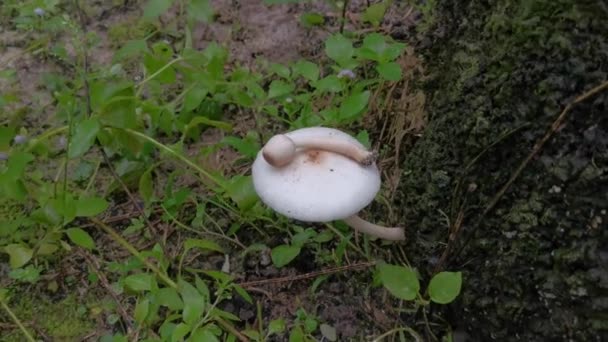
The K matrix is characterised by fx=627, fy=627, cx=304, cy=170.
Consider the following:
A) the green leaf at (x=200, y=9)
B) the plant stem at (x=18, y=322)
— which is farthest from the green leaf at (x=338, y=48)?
the plant stem at (x=18, y=322)

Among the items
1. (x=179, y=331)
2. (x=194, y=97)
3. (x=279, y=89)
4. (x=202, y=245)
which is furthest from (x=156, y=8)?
(x=179, y=331)

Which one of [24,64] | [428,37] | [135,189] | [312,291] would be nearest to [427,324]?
[312,291]

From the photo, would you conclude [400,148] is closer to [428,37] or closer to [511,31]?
[428,37]

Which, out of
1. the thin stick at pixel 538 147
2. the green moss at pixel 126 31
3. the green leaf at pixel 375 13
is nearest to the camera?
the thin stick at pixel 538 147

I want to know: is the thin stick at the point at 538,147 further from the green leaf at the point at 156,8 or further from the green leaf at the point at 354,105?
the green leaf at the point at 156,8

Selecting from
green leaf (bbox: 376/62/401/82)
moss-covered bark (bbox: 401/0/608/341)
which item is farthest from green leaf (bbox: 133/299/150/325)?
green leaf (bbox: 376/62/401/82)

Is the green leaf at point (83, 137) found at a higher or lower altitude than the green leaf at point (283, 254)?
higher

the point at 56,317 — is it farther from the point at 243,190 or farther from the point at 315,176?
the point at 315,176
